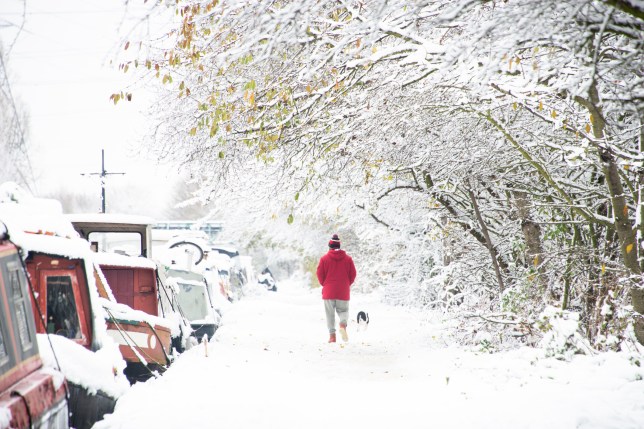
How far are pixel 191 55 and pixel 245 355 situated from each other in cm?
523

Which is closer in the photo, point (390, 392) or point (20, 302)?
point (20, 302)

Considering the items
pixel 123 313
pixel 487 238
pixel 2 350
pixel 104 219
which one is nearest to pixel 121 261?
pixel 104 219

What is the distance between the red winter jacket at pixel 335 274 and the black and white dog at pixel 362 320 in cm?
237

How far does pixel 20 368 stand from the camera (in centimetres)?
417

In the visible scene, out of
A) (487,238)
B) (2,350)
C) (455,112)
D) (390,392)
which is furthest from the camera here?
(487,238)

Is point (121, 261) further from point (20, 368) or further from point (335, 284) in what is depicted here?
point (20, 368)

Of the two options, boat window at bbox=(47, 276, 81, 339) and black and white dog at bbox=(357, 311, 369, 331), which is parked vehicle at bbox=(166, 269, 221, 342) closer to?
black and white dog at bbox=(357, 311, 369, 331)

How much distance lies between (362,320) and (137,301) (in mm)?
5980

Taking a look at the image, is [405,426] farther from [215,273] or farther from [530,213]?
[215,273]

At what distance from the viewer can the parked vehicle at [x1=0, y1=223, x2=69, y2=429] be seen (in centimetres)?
383

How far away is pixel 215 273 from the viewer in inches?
733

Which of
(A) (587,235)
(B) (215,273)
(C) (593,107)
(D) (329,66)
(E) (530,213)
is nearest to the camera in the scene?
(C) (593,107)

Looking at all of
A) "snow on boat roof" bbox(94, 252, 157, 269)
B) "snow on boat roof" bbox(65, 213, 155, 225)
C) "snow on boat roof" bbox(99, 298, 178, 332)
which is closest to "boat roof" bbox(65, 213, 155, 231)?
"snow on boat roof" bbox(65, 213, 155, 225)

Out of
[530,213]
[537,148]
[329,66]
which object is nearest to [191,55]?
[329,66]
